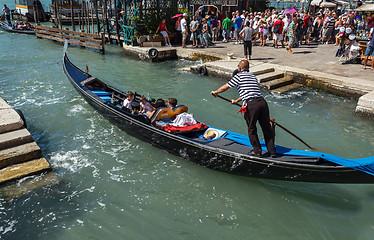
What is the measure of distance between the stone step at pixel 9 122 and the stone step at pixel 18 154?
1.57ft

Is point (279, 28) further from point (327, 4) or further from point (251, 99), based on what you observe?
point (251, 99)

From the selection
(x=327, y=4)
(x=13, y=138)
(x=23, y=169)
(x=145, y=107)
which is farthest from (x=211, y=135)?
(x=327, y=4)

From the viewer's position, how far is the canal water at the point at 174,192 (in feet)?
12.0

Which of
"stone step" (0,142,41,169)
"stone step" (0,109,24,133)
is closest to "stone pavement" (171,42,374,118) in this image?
"stone step" (0,109,24,133)

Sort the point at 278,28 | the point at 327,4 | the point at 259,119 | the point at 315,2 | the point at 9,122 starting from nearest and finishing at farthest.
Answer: the point at 259,119 → the point at 9,122 → the point at 278,28 → the point at 327,4 → the point at 315,2

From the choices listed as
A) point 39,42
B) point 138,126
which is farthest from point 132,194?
point 39,42

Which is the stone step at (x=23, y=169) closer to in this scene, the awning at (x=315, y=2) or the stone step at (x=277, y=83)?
the stone step at (x=277, y=83)

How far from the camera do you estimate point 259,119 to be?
3.91 metres

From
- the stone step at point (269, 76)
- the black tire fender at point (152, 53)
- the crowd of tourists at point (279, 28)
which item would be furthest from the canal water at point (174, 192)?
the black tire fender at point (152, 53)

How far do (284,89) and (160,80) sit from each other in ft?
12.9

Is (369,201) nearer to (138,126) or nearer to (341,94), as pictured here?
(138,126)

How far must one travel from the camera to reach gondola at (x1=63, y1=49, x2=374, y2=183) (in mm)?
3579

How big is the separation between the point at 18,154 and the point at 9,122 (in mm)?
743

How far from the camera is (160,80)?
32.1ft
